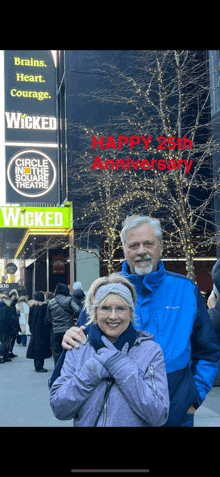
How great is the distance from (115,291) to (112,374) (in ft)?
1.21

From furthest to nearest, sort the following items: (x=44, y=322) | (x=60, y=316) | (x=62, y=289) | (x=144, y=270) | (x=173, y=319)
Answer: (x=44, y=322) < (x=62, y=289) < (x=60, y=316) < (x=144, y=270) < (x=173, y=319)

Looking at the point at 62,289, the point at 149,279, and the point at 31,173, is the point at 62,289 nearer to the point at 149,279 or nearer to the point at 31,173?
the point at 149,279

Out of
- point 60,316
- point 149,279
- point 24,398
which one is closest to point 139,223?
point 149,279

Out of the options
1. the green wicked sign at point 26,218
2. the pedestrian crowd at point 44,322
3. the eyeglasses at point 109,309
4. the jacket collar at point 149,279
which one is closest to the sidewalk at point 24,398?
the pedestrian crowd at point 44,322

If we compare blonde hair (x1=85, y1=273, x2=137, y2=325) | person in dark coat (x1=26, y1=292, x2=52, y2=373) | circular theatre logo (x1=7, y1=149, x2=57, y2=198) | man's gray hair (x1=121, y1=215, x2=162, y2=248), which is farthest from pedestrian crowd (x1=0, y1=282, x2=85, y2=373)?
blonde hair (x1=85, y1=273, x2=137, y2=325)

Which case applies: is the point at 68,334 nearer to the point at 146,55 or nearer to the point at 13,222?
the point at 146,55

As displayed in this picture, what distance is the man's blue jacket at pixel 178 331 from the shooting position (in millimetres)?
2703

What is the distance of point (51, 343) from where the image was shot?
35.7ft

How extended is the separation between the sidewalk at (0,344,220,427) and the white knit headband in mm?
4120

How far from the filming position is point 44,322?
11609 millimetres

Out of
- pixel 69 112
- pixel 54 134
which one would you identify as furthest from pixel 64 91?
pixel 54 134

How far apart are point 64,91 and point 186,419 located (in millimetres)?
19959

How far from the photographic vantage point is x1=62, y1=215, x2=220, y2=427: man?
8.88 ft

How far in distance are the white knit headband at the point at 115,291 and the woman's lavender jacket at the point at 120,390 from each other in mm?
192
